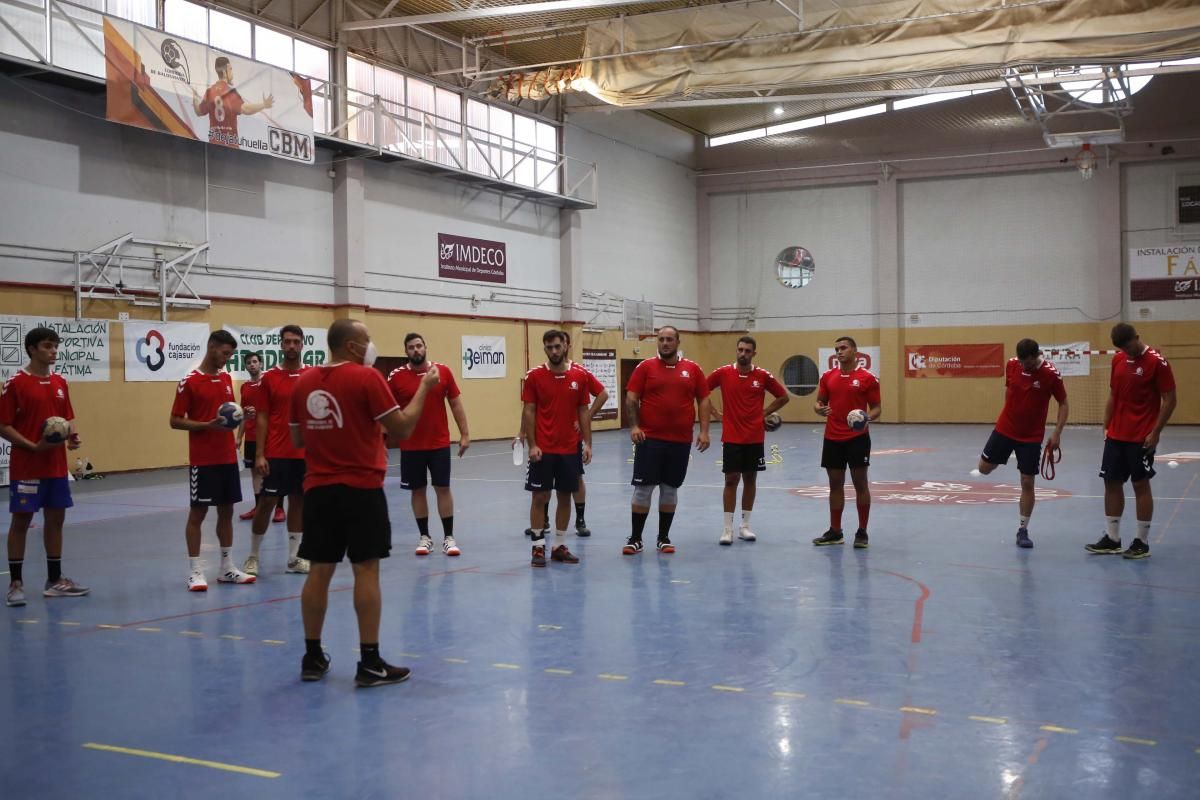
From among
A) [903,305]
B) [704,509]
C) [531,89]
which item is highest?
[531,89]

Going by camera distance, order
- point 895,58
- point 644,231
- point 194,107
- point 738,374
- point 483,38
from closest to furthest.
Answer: point 738,374 < point 194,107 < point 895,58 < point 483,38 < point 644,231

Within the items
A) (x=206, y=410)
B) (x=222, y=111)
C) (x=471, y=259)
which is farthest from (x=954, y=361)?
(x=206, y=410)

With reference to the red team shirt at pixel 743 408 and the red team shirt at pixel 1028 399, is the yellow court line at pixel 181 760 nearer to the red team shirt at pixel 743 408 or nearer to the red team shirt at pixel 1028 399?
the red team shirt at pixel 743 408

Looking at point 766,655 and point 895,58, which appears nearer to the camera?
point 766,655

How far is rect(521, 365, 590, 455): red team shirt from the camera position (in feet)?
30.4

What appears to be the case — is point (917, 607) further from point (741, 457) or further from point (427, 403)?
point (427, 403)

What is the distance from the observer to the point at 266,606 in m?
7.46

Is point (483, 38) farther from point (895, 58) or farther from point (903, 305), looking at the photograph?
point (903, 305)

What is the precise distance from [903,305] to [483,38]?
52.6 ft

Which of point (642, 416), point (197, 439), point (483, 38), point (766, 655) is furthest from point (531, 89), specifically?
point (766, 655)

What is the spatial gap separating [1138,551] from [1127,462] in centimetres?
77

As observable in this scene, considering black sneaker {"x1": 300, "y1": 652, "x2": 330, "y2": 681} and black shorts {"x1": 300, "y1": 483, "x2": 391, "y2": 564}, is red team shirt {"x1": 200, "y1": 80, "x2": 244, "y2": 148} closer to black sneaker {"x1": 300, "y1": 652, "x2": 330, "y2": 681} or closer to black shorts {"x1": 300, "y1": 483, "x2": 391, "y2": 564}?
black shorts {"x1": 300, "y1": 483, "x2": 391, "y2": 564}

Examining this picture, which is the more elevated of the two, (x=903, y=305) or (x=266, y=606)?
(x=903, y=305)

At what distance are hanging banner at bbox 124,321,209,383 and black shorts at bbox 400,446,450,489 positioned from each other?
9.75m
